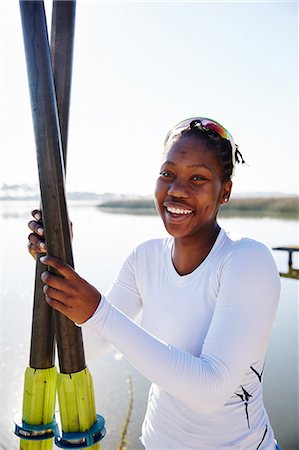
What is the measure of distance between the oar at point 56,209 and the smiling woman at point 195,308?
0.08 m

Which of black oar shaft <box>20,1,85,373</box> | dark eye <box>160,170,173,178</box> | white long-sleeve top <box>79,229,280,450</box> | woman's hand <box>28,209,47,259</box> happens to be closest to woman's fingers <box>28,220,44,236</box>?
woman's hand <box>28,209,47,259</box>

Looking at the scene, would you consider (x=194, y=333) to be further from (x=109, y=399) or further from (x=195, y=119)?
(x=109, y=399)

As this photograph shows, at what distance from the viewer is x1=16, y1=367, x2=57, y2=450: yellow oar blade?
1.14m

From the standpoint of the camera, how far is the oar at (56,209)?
96cm

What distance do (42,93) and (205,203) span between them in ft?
1.67

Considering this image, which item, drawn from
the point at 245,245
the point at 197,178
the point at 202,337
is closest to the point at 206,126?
the point at 197,178

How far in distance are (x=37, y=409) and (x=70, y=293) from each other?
0.40 meters

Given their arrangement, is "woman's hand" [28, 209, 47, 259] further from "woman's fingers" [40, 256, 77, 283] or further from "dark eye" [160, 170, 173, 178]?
"dark eye" [160, 170, 173, 178]

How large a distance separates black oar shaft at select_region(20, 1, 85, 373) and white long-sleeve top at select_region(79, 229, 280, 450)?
18 cm

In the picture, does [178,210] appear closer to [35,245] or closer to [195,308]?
[195,308]

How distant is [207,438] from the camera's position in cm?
118

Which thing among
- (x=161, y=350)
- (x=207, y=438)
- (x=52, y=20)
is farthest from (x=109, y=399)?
(x=52, y=20)

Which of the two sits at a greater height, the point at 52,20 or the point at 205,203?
the point at 52,20

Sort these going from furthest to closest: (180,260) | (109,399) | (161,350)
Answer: (109,399), (180,260), (161,350)
